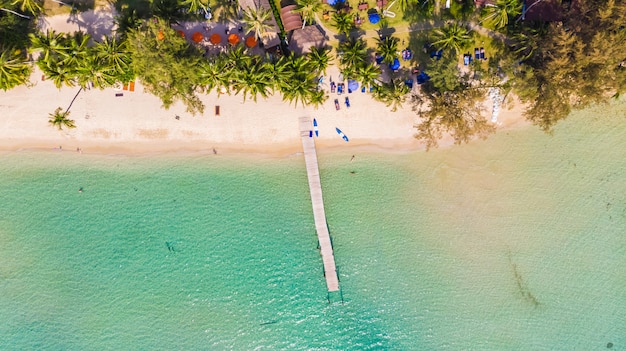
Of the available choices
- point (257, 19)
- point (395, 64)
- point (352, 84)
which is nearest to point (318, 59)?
point (352, 84)

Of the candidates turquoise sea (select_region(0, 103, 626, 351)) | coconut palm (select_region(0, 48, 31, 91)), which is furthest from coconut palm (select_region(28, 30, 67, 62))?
turquoise sea (select_region(0, 103, 626, 351))

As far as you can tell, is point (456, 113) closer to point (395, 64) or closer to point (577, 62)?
point (395, 64)

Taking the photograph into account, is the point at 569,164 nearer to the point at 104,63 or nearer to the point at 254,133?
the point at 254,133

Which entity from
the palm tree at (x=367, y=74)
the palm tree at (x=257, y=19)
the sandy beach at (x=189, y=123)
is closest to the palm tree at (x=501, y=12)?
the sandy beach at (x=189, y=123)

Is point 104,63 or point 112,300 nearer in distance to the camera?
point 104,63

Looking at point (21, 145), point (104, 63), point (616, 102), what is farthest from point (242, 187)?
point (616, 102)

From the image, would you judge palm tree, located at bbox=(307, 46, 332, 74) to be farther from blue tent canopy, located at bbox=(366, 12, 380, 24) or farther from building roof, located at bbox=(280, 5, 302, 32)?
blue tent canopy, located at bbox=(366, 12, 380, 24)
